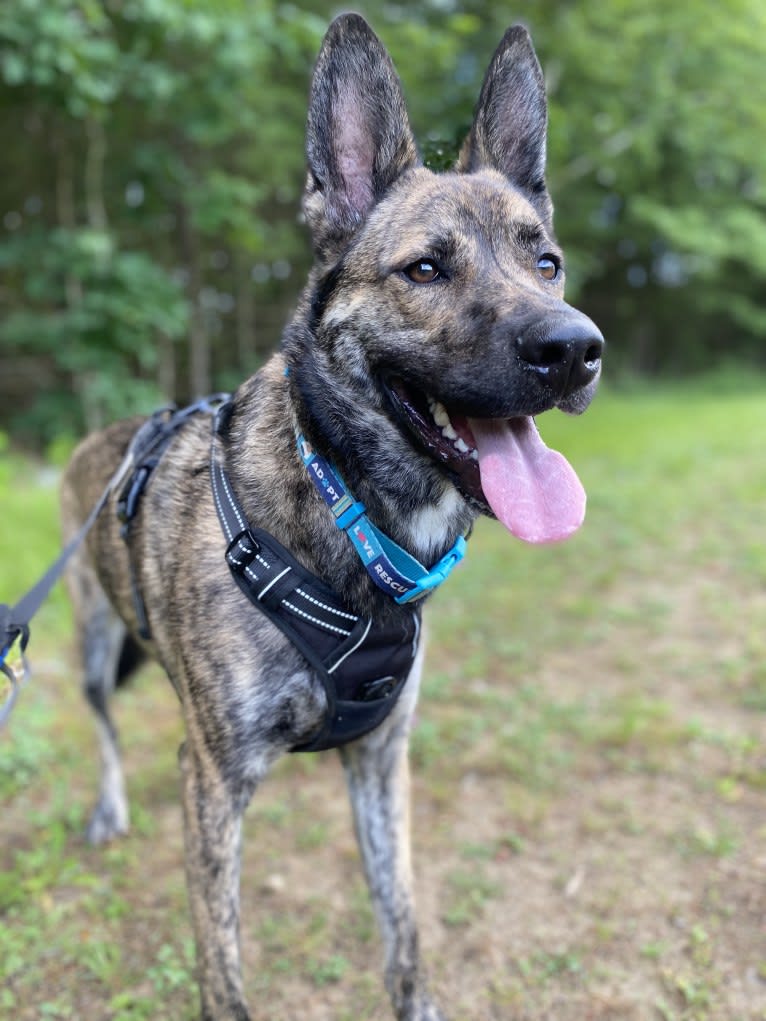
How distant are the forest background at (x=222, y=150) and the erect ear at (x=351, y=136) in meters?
0.57

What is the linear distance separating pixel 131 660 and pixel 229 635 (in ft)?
4.64

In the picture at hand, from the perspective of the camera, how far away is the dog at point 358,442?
178 cm

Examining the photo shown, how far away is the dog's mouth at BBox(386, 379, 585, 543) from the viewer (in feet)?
5.72

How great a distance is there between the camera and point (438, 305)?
187 cm

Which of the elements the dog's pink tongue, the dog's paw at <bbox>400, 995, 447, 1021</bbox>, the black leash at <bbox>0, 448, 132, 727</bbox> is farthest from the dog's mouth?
the dog's paw at <bbox>400, 995, 447, 1021</bbox>

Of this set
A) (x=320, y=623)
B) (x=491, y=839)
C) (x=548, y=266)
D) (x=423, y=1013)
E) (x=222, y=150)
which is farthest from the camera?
(x=222, y=150)

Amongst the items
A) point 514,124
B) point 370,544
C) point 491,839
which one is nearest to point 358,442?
point 370,544

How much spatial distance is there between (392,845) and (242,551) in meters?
1.10

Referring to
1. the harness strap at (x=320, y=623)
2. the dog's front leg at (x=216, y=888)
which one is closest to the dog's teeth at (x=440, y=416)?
the harness strap at (x=320, y=623)

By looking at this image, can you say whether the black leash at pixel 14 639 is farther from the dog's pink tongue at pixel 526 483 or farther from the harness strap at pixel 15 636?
the dog's pink tongue at pixel 526 483

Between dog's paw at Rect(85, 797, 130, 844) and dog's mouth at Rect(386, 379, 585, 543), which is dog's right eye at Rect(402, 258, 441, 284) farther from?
dog's paw at Rect(85, 797, 130, 844)

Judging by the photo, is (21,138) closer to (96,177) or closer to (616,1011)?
(96,177)

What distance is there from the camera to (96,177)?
27.7ft

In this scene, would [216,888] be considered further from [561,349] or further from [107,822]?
[561,349]
